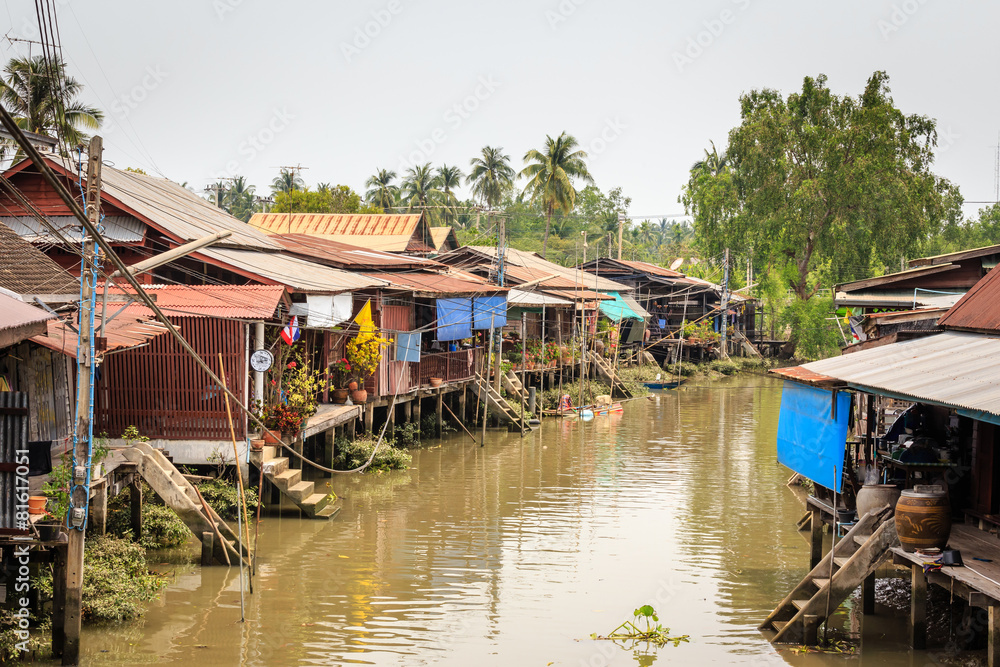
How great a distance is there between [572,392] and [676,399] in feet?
17.3

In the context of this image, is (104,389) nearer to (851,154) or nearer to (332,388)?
(332,388)

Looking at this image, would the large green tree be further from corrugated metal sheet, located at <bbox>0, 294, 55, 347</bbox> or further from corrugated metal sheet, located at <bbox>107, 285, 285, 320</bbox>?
corrugated metal sheet, located at <bbox>0, 294, 55, 347</bbox>

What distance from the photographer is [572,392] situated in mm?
30672

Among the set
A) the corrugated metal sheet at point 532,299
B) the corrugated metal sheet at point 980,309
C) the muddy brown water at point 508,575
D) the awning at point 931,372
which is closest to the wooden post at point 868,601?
the muddy brown water at point 508,575

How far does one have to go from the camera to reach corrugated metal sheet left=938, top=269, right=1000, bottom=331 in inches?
394

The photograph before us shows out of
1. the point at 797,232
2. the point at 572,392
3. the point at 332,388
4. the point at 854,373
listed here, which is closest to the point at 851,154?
the point at 797,232

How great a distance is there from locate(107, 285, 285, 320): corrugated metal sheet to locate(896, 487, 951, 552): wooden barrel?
9.12 meters

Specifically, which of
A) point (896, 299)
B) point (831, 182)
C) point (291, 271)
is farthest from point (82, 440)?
point (831, 182)

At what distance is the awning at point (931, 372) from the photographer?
7.73m

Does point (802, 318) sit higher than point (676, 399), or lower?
higher

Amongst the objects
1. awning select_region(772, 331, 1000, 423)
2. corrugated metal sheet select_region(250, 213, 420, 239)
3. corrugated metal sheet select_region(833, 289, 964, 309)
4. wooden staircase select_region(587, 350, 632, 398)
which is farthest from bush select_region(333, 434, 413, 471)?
corrugated metal sheet select_region(250, 213, 420, 239)

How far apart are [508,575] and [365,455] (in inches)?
266

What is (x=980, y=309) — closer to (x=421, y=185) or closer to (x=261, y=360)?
(x=261, y=360)

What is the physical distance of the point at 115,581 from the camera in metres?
10.3
